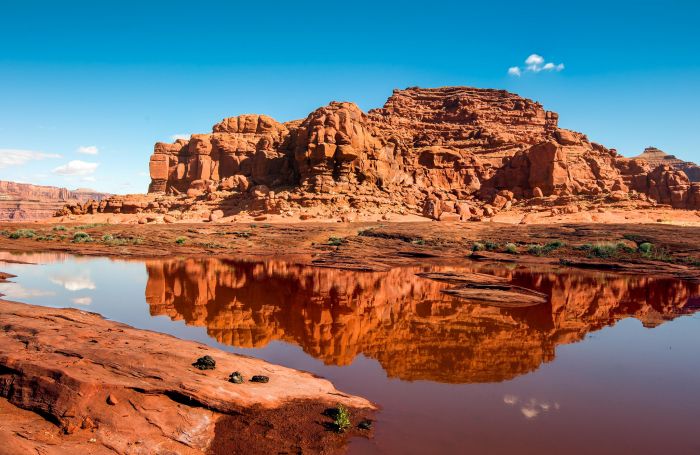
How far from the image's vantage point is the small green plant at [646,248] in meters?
27.6

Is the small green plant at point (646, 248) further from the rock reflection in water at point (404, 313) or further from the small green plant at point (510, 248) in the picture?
the small green plant at point (510, 248)

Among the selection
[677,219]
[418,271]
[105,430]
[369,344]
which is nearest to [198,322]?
[369,344]

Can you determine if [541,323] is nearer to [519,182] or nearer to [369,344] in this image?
[369,344]

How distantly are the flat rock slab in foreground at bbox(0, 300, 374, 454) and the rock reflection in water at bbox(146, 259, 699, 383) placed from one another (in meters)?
2.19

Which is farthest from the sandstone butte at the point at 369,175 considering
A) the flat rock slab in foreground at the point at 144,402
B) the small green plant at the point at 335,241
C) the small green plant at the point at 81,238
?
the flat rock slab in foreground at the point at 144,402

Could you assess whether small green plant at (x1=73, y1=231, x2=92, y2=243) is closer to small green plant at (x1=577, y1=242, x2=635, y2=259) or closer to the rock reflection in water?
the rock reflection in water

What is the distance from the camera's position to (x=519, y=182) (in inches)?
2311

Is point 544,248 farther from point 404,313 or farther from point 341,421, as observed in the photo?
point 341,421

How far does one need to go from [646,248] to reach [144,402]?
1215 inches

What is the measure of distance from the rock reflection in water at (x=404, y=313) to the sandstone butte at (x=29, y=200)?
9669 centimetres

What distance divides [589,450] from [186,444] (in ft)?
16.1

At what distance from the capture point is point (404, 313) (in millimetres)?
13039

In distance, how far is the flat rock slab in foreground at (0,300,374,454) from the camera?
5.25m

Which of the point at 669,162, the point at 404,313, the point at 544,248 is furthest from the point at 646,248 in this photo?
the point at 669,162
